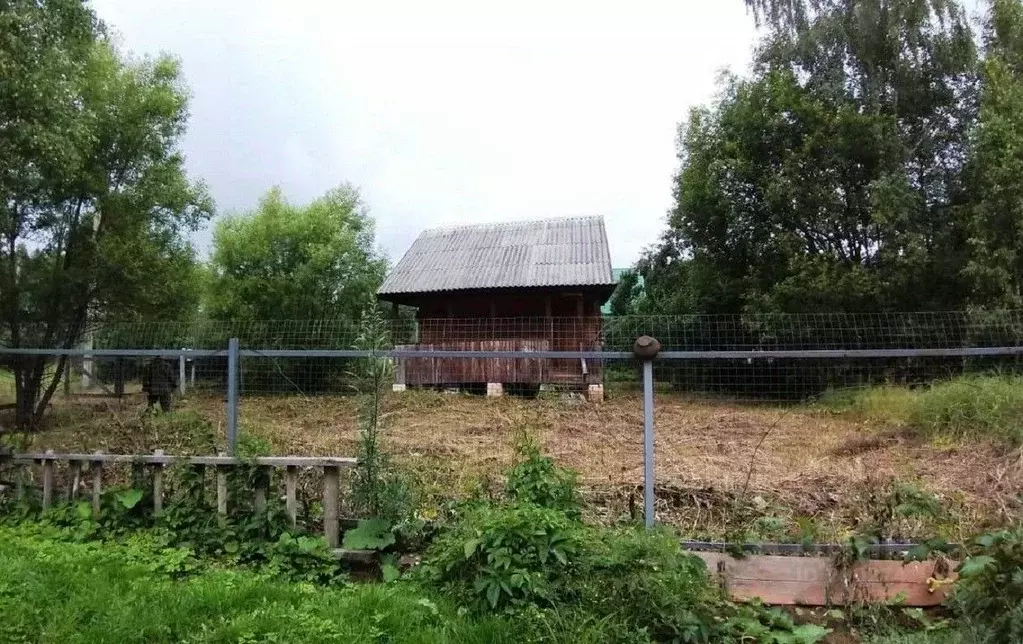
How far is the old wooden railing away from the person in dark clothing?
8.11ft

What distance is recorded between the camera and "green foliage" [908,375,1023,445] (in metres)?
6.90

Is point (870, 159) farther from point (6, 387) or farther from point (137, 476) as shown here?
point (6, 387)

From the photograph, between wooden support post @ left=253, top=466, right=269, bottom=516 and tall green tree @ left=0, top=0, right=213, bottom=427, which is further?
tall green tree @ left=0, top=0, right=213, bottom=427

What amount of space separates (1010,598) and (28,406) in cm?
984

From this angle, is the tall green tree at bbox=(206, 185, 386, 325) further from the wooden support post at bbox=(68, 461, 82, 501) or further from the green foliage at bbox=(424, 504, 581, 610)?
the green foliage at bbox=(424, 504, 581, 610)

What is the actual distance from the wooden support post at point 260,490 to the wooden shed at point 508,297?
9269 millimetres

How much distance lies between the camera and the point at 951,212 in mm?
15148

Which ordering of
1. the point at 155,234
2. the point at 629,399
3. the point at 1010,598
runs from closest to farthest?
1. the point at 1010,598
2. the point at 155,234
3. the point at 629,399

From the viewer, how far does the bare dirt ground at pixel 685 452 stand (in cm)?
375

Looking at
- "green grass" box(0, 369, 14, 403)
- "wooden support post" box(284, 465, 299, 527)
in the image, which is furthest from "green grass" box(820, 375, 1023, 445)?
"green grass" box(0, 369, 14, 403)

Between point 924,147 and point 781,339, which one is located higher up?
point 924,147

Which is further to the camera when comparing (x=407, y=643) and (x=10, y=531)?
(x=10, y=531)

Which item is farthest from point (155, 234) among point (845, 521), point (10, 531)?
point (845, 521)

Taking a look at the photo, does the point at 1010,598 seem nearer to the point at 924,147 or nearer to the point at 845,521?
the point at 845,521
